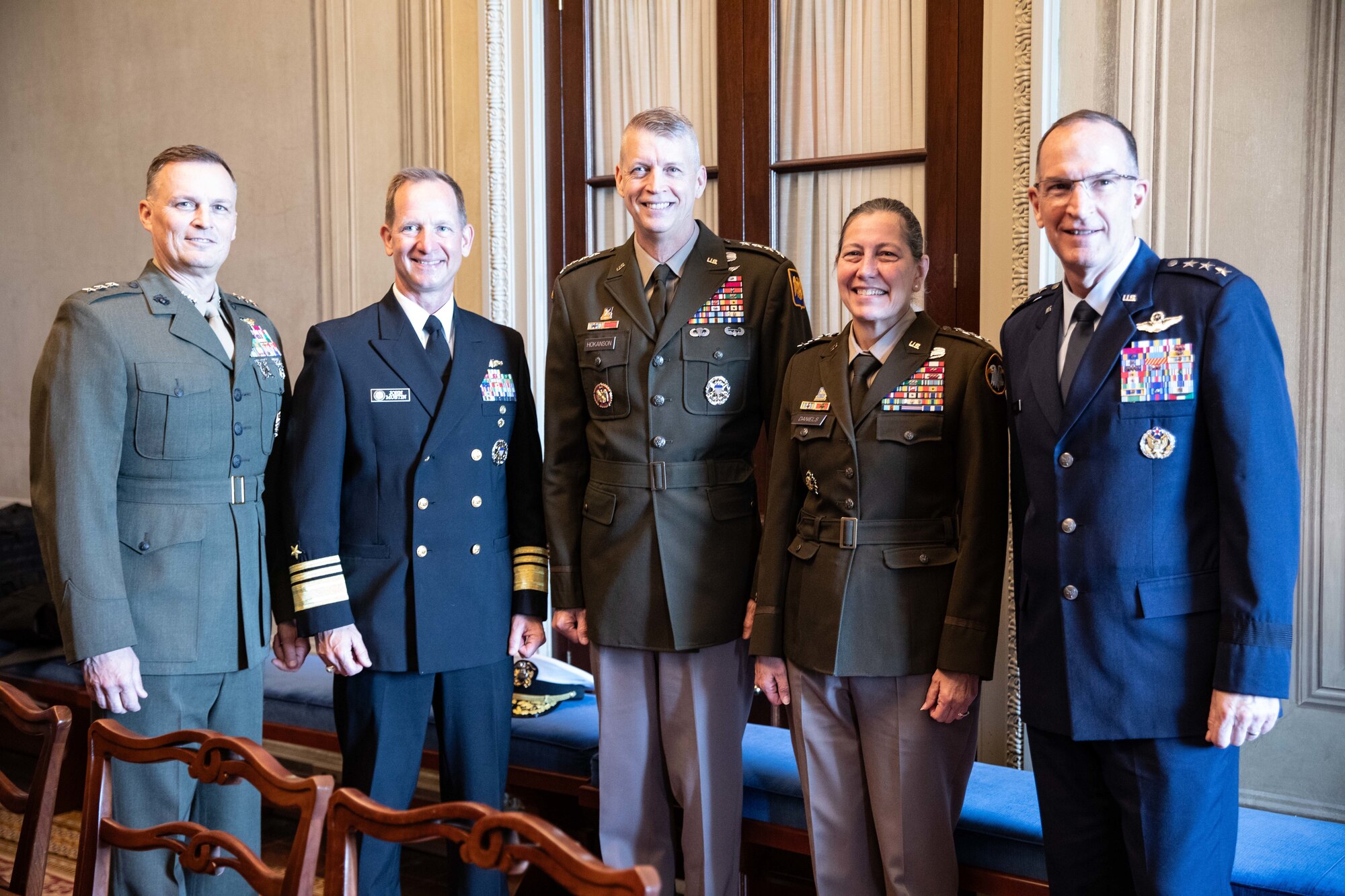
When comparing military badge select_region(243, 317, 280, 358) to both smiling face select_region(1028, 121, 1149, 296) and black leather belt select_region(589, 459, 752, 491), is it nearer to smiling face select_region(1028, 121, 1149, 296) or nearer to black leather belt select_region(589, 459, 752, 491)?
black leather belt select_region(589, 459, 752, 491)

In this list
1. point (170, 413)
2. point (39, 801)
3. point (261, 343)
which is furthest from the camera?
point (261, 343)

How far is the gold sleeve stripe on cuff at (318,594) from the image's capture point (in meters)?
2.22

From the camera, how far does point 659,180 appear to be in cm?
223

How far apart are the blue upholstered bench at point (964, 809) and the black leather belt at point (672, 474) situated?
0.77m

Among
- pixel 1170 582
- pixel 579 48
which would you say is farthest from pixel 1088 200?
pixel 579 48

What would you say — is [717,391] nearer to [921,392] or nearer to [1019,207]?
[921,392]

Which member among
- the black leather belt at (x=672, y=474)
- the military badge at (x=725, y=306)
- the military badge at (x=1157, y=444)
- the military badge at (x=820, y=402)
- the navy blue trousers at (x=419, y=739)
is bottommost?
the navy blue trousers at (x=419, y=739)

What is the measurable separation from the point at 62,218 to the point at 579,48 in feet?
9.36

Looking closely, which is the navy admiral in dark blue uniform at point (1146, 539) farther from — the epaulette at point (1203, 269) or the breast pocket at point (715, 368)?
the breast pocket at point (715, 368)

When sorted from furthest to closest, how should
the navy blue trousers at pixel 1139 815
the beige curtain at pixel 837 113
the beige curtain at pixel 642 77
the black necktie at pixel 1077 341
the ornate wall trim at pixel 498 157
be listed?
the ornate wall trim at pixel 498 157 → the beige curtain at pixel 642 77 → the beige curtain at pixel 837 113 → the black necktie at pixel 1077 341 → the navy blue trousers at pixel 1139 815

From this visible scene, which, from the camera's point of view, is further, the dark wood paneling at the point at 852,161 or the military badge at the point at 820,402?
the dark wood paneling at the point at 852,161

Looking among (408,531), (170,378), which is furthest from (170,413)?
(408,531)

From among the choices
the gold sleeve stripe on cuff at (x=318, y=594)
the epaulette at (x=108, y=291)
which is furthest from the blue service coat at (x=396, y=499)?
the epaulette at (x=108, y=291)

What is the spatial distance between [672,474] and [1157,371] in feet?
3.10
